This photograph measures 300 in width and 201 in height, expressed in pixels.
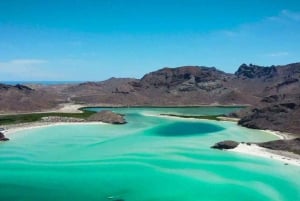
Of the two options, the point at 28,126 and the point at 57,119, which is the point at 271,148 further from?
the point at 57,119

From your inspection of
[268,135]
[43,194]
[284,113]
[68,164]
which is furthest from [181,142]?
[43,194]

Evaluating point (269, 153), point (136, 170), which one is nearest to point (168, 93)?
point (269, 153)

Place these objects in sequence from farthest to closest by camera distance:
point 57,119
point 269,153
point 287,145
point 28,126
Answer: point 57,119, point 28,126, point 287,145, point 269,153

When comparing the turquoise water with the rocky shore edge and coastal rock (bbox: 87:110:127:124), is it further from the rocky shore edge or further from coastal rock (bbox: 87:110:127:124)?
coastal rock (bbox: 87:110:127:124)

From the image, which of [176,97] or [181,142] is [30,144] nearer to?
[181,142]

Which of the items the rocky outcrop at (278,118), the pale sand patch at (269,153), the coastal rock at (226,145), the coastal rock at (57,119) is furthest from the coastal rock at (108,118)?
the pale sand patch at (269,153)

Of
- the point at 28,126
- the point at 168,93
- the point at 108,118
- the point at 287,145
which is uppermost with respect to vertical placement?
the point at 168,93

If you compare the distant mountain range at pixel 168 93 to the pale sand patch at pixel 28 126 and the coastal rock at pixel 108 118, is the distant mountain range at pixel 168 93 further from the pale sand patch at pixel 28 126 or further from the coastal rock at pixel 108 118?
the coastal rock at pixel 108 118

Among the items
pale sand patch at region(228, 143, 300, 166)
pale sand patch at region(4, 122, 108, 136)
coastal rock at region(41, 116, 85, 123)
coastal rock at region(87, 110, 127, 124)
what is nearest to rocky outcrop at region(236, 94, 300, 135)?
pale sand patch at region(228, 143, 300, 166)
